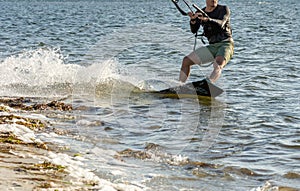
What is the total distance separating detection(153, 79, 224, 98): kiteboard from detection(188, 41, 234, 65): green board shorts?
1.71 feet

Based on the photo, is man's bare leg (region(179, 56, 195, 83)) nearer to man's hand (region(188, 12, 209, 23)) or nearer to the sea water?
the sea water

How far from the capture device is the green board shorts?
11.4 metres

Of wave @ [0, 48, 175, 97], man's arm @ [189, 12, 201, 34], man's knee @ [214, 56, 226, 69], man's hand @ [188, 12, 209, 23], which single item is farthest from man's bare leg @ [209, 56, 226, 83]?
wave @ [0, 48, 175, 97]

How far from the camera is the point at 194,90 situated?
1200cm

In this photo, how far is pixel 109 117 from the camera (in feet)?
33.3

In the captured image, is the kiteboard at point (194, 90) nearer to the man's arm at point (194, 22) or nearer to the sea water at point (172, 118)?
the sea water at point (172, 118)

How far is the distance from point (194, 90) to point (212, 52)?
103cm

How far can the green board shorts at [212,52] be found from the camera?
11.4 m

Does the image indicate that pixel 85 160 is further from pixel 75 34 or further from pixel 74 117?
pixel 75 34

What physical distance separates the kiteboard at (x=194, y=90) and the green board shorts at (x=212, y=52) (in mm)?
522

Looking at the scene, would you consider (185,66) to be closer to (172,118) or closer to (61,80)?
(172,118)

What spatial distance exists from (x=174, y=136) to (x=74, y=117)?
1987 millimetres

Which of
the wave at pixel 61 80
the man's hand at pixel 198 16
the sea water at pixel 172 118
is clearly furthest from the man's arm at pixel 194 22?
the wave at pixel 61 80

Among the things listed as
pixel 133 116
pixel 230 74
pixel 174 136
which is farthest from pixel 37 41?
pixel 174 136
